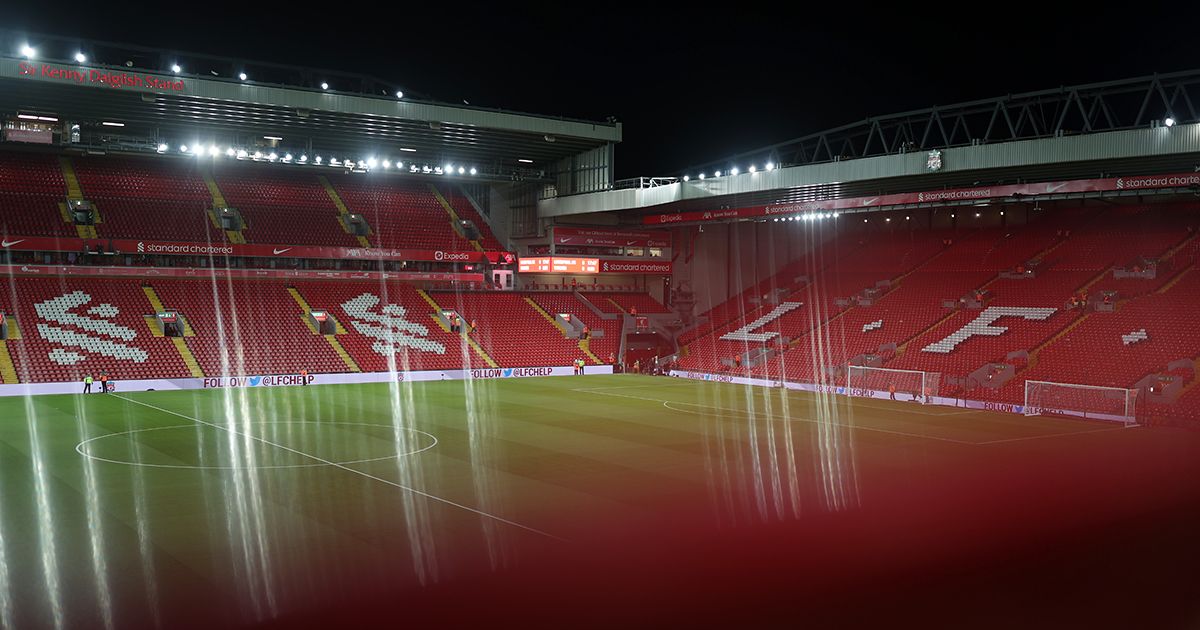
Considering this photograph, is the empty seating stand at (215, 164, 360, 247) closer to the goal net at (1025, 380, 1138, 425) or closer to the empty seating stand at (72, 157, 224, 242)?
the empty seating stand at (72, 157, 224, 242)

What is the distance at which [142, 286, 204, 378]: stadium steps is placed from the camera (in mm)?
39594

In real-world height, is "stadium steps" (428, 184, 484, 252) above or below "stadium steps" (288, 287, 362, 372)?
above

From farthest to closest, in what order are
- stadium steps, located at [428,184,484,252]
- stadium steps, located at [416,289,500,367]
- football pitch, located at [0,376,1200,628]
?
stadium steps, located at [428,184,484,252] → stadium steps, located at [416,289,500,367] → football pitch, located at [0,376,1200,628]

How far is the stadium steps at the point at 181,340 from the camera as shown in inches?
1559

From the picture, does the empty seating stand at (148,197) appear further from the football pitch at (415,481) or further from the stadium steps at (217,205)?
the football pitch at (415,481)

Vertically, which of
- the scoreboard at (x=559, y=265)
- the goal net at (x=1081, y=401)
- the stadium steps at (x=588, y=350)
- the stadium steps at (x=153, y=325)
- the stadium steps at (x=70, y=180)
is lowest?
the goal net at (x=1081, y=401)

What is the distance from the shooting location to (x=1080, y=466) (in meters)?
21.7

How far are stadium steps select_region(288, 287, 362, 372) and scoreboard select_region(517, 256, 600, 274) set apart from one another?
12.2 meters

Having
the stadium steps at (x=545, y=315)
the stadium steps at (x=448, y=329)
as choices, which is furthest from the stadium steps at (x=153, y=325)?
the stadium steps at (x=545, y=315)

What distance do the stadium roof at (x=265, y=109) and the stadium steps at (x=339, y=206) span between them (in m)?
3.53

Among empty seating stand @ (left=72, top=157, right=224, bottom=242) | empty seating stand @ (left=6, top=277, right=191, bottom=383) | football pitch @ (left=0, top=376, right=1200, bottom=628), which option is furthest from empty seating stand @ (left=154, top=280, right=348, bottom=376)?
football pitch @ (left=0, top=376, right=1200, bottom=628)

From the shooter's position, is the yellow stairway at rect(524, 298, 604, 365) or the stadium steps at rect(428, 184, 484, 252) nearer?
the yellow stairway at rect(524, 298, 604, 365)

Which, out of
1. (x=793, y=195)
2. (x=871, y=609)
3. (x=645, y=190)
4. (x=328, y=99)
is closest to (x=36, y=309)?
(x=328, y=99)

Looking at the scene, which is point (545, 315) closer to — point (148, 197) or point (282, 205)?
point (282, 205)
